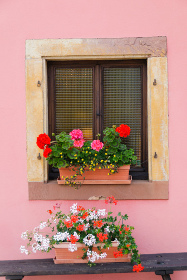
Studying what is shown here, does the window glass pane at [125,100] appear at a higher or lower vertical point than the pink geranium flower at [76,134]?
higher

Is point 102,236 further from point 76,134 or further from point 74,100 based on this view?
point 74,100

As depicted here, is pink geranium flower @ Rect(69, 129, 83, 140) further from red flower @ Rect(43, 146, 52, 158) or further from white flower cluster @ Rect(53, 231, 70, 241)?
white flower cluster @ Rect(53, 231, 70, 241)

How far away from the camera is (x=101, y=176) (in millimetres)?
3342

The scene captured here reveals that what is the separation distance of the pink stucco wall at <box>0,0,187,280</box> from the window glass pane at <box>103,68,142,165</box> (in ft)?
1.26

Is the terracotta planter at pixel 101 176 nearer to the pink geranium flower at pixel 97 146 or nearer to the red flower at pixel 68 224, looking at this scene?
the pink geranium flower at pixel 97 146

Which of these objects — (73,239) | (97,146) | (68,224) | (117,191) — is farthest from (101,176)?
(73,239)

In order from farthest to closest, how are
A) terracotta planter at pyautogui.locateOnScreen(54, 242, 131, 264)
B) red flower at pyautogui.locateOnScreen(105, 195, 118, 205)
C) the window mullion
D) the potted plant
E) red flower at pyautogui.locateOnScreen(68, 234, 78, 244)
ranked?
the window mullion, the potted plant, red flower at pyautogui.locateOnScreen(105, 195, 118, 205), terracotta planter at pyautogui.locateOnScreen(54, 242, 131, 264), red flower at pyautogui.locateOnScreen(68, 234, 78, 244)

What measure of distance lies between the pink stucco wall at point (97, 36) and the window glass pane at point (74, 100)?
41 centimetres

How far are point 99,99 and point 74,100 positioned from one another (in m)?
0.30

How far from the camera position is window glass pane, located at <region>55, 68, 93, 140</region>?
3.56m

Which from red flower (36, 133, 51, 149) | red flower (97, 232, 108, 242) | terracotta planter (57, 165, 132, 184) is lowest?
red flower (97, 232, 108, 242)

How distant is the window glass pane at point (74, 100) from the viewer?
3.56m

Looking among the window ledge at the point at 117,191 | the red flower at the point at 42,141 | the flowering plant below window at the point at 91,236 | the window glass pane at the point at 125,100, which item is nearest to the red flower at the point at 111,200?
the flowering plant below window at the point at 91,236

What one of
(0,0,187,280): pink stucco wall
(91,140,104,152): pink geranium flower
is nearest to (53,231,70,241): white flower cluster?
(0,0,187,280): pink stucco wall
